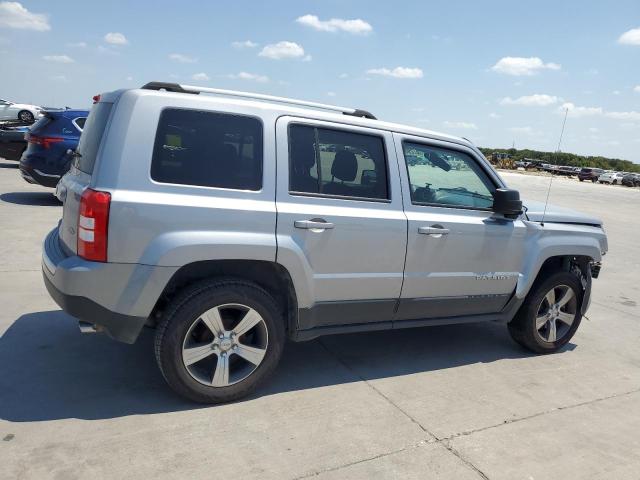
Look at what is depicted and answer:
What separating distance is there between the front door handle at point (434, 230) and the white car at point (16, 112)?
23836mm

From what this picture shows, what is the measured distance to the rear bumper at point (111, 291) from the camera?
2982mm

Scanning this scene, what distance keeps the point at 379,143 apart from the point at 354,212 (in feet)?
1.96

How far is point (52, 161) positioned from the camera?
30.2ft

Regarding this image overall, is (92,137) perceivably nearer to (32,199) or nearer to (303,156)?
(303,156)

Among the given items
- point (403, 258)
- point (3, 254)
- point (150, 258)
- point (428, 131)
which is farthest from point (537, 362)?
point (3, 254)

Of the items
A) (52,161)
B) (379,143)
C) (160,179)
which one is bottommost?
(52,161)

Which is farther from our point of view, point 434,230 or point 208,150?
point 434,230

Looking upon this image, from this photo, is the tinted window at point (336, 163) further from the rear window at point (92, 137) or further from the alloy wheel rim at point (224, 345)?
the rear window at point (92, 137)

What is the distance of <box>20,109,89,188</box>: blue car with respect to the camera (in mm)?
9188

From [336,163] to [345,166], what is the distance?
0.07m

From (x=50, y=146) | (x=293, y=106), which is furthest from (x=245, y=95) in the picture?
(x=50, y=146)

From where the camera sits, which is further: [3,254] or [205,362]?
[3,254]

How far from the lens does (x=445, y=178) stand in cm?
A: 418

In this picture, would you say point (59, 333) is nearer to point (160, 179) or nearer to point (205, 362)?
point (205, 362)
